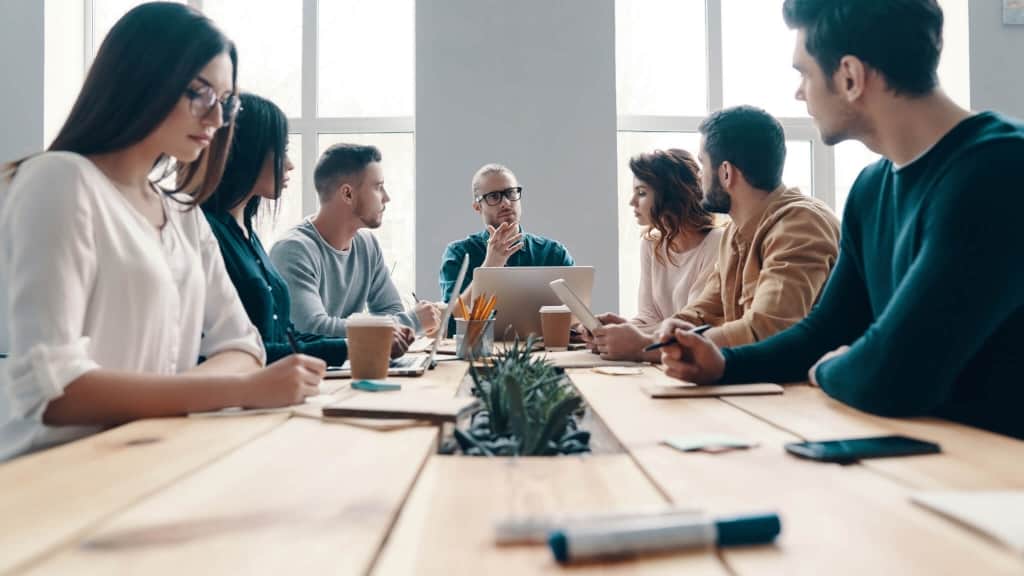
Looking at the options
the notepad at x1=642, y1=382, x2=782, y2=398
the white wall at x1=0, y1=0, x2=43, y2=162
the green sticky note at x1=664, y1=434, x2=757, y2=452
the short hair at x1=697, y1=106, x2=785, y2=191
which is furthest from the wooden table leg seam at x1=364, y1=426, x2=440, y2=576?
the white wall at x1=0, y1=0, x2=43, y2=162

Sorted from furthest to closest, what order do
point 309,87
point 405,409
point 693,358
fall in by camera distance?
point 309,87, point 693,358, point 405,409

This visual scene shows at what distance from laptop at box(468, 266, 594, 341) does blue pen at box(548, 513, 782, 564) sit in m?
1.78

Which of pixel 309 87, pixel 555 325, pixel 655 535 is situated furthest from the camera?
pixel 309 87

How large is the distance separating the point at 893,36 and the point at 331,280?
7.28ft

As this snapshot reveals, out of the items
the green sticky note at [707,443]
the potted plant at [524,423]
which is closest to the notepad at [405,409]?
the potted plant at [524,423]

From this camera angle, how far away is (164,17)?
4.43 feet

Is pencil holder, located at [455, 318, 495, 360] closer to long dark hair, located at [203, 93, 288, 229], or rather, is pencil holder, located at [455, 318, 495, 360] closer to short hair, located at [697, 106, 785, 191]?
long dark hair, located at [203, 93, 288, 229]

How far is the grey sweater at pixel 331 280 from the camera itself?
2725 mm

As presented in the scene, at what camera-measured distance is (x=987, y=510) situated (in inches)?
23.4

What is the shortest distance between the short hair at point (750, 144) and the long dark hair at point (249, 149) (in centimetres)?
125

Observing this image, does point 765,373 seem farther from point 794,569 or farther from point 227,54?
point 227,54

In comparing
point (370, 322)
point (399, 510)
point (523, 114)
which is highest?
point (523, 114)

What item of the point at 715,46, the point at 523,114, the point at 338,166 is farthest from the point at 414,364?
the point at 715,46

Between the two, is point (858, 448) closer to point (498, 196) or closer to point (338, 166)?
point (338, 166)
